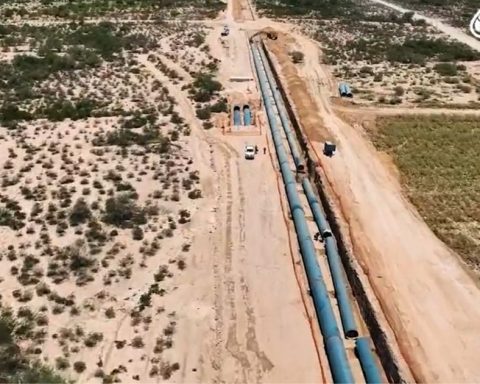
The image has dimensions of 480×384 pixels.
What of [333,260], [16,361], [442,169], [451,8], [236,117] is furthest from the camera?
[451,8]

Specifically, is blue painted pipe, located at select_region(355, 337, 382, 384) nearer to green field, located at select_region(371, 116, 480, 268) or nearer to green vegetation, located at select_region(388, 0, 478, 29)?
green field, located at select_region(371, 116, 480, 268)

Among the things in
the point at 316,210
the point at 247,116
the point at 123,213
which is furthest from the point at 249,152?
the point at 123,213

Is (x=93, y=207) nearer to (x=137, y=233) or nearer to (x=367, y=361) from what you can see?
(x=137, y=233)

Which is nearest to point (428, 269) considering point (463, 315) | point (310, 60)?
point (463, 315)

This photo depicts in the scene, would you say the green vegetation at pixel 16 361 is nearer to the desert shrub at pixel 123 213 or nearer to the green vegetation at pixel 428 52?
the desert shrub at pixel 123 213

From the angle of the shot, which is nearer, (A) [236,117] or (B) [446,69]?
(A) [236,117]

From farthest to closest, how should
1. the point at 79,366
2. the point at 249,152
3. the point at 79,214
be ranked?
the point at 249,152 < the point at 79,214 < the point at 79,366

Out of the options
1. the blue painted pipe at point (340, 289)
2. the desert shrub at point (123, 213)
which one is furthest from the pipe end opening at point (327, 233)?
the desert shrub at point (123, 213)
